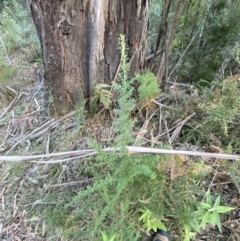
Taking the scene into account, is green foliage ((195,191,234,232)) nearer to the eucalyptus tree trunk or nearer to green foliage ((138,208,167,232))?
green foliage ((138,208,167,232))

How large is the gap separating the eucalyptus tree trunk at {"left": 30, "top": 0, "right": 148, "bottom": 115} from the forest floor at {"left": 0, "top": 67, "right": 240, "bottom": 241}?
0.17m

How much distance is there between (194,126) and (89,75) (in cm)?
54

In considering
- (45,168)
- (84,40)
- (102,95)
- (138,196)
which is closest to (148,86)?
(102,95)

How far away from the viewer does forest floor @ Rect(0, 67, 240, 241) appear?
1077mm

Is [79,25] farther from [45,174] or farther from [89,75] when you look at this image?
[45,174]

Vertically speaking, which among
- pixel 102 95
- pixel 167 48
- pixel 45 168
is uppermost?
pixel 167 48

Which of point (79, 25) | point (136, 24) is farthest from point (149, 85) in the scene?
point (79, 25)

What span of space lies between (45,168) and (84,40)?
0.61 m

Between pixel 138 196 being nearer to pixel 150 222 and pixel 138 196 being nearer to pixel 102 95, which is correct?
pixel 150 222

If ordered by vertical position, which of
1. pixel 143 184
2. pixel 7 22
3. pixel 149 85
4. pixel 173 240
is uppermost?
pixel 7 22

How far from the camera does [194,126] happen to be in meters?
1.21

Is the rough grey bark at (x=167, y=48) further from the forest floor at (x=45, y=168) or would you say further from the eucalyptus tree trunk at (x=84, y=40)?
the forest floor at (x=45, y=168)

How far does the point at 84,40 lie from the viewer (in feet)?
3.81

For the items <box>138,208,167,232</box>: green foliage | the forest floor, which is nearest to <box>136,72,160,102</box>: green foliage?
the forest floor
